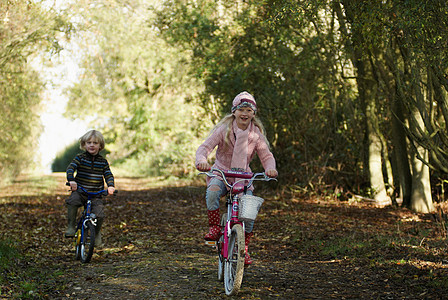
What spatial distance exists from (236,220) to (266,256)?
3.08m

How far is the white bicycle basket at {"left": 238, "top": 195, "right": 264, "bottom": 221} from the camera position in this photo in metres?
5.12

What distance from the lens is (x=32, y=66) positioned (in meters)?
16.5

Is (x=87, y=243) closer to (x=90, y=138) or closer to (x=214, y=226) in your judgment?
(x=90, y=138)

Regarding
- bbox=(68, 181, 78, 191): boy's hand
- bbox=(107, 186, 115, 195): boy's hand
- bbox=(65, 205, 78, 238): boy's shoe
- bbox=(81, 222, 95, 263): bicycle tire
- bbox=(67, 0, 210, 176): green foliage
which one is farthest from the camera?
bbox=(67, 0, 210, 176): green foliage

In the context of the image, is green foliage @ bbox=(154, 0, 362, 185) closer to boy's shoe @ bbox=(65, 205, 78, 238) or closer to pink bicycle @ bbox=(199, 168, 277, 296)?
boy's shoe @ bbox=(65, 205, 78, 238)

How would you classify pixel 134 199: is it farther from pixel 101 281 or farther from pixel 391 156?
pixel 101 281

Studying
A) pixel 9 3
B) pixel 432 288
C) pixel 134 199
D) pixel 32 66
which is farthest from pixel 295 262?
pixel 32 66

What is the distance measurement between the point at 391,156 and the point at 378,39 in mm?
5542

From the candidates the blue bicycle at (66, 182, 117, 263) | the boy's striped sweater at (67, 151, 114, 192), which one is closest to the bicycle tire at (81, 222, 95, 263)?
the blue bicycle at (66, 182, 117, 263)

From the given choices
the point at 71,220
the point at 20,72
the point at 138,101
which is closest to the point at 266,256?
the point at 71,220

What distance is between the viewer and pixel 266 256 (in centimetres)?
820

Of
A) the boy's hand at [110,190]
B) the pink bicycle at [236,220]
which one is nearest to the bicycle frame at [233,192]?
the pink bicycle at [236,220]

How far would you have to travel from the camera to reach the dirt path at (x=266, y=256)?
568cm

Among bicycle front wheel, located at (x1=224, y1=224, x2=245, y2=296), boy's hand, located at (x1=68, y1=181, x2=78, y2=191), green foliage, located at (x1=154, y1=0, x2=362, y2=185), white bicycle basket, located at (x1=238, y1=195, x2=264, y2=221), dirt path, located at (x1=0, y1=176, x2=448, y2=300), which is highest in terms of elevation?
green foliage, located at (x1=154, y1=0, x2=362, y2=185)
